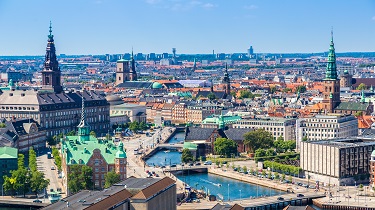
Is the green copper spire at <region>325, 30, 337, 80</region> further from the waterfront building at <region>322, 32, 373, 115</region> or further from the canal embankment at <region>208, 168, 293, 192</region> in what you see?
the canal embankment at <region>208, 168, 293, 192</region>

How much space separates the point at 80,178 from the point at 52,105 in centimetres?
3142

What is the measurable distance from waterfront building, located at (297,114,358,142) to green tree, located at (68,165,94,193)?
85.8 ft

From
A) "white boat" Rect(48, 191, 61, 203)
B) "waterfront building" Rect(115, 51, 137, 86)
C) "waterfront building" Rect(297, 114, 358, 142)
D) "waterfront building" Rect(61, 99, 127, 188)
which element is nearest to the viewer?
"white boat" Rect(48, 191, 61, 203)

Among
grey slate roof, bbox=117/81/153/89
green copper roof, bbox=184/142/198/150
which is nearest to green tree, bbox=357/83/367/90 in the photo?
grey slate roof, bbox=117/81/153/89

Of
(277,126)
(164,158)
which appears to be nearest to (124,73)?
(277,126)

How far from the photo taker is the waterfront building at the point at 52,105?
7825 cm

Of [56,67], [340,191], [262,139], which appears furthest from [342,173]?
[56,67]

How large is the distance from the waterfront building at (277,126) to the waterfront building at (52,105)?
1538cm

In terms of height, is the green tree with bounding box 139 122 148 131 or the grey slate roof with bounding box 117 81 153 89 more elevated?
the grey slate roof with bounding box 117 81 153 89

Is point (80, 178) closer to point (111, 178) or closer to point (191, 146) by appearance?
point (111, 178)

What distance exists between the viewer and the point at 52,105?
79.4m

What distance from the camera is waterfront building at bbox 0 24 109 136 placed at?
78250 millimetres

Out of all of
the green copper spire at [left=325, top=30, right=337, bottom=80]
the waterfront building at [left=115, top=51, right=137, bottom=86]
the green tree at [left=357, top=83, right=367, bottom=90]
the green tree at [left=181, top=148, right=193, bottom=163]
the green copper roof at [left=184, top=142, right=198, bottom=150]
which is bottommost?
the green tree at [left=181, top=148, right=193, bottom=163]

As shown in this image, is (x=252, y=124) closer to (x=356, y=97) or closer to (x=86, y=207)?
(x=356, y=97)
